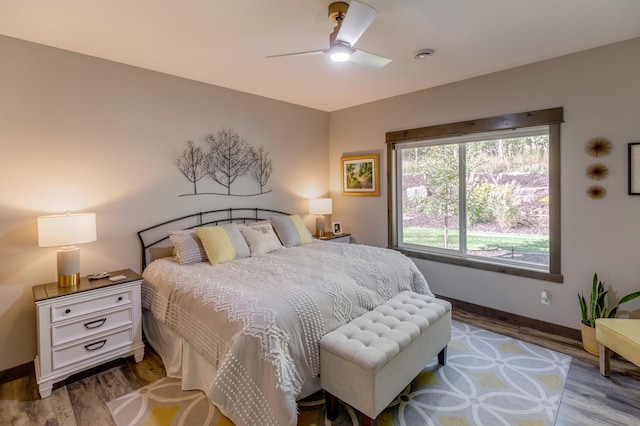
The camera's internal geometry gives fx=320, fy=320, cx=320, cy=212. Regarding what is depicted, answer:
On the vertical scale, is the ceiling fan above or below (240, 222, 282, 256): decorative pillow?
above

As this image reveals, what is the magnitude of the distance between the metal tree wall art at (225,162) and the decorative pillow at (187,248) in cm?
65

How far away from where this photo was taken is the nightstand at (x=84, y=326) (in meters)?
2.36

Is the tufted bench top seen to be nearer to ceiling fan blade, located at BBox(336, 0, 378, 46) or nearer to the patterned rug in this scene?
the patterned rug

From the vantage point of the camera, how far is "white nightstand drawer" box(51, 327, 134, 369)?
2417mm

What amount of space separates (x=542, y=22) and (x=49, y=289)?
4.33 m

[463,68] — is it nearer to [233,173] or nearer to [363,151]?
[363,151]

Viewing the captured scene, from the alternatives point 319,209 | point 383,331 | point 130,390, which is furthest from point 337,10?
point 130,390

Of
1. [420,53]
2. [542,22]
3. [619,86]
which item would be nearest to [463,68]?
[420,53]

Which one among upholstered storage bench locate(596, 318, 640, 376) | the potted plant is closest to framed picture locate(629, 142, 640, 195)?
the potted plant

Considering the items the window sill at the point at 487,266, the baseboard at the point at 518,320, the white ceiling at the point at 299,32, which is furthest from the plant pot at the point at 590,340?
the white ceiling at the point at 299,32

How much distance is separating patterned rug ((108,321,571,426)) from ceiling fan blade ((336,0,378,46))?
8.27 feet

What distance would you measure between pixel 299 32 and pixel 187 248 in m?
2.18

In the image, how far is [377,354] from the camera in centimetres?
185

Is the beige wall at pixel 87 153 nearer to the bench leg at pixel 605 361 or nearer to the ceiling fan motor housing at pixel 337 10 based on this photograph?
the ceiling fan motor housing at pixel 337 10
